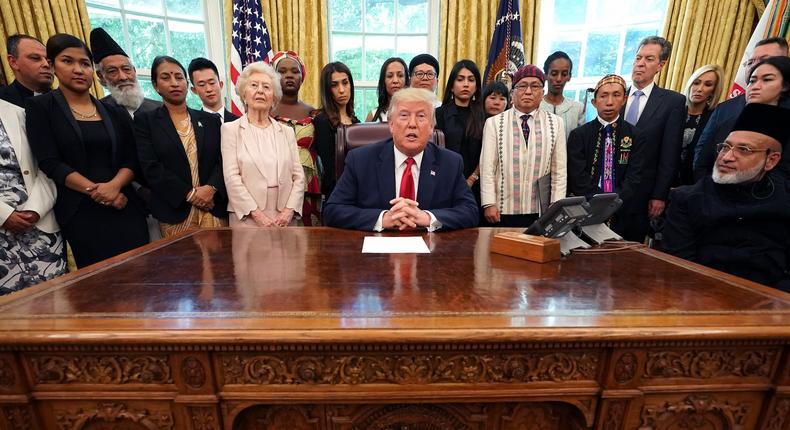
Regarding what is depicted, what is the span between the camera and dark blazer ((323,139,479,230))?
2031 mm

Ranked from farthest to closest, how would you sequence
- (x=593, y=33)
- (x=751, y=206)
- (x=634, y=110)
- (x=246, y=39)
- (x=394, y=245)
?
(x=593, y=33) < (x=246, y=39) < (x=634, y=110) < (x=751, y=206) < (x=394, y=245)

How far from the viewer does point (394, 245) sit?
1.60 m

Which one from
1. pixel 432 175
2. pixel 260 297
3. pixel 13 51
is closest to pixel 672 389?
pixel 260 297

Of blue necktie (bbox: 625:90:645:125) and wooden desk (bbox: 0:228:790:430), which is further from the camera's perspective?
blue necktie (bbox: 625:90:645:125)

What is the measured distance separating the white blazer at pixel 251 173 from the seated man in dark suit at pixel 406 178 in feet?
1.87

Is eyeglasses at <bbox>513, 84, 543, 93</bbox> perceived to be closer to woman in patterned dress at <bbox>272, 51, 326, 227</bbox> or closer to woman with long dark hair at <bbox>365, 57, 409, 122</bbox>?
woman with long dark hair at <bbox>365, 57, 409, 122</bbox>

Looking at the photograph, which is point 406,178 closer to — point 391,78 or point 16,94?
point 391,78

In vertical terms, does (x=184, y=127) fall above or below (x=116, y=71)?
below

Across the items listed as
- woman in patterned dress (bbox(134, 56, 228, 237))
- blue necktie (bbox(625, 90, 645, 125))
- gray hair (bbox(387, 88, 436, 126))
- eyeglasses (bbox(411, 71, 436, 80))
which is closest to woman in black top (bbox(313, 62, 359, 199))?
eyeglasses (bbox(411, 71, 436, 80))

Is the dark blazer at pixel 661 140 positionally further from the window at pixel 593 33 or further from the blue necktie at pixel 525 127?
the window at pixel 593 33

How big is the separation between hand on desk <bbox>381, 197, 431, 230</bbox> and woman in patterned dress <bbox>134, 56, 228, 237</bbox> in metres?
1.27

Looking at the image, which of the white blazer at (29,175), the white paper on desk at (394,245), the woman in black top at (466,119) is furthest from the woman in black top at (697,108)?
the white blazer at (29,175)

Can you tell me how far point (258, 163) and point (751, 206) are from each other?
2.68m

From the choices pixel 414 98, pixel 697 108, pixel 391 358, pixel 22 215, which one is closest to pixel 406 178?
pixel 414 98
